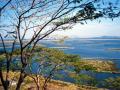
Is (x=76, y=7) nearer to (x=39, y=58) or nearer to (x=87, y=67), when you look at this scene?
(x=39, y=58)

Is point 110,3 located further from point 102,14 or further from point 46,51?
point 46,51

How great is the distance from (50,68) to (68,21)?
17.4 meters

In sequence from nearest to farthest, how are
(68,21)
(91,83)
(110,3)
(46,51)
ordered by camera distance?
(110,3)
(68,21)
(46,51)
(91,83)

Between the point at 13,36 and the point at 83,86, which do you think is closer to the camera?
the point at 13,36

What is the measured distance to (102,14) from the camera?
10.3m

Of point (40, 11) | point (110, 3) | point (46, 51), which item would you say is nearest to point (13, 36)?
point (40, 11)

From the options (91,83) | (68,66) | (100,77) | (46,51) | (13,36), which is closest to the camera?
(13,36)

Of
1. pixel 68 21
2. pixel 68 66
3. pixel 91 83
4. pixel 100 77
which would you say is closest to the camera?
pixel 68 21

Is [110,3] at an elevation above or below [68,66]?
above

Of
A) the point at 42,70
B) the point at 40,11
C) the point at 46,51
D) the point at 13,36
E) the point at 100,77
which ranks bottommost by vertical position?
Answer: the point at 100,77

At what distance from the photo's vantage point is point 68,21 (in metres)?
11.2

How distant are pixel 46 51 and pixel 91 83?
1023 inches

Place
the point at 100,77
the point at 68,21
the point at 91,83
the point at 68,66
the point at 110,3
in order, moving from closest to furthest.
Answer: the point at 110,3 → the point at 68,21 → the point at 68,66 → the point at 91,83 → the point at 100,77

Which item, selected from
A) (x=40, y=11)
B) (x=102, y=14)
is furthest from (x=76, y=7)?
(x=40, y=11)
